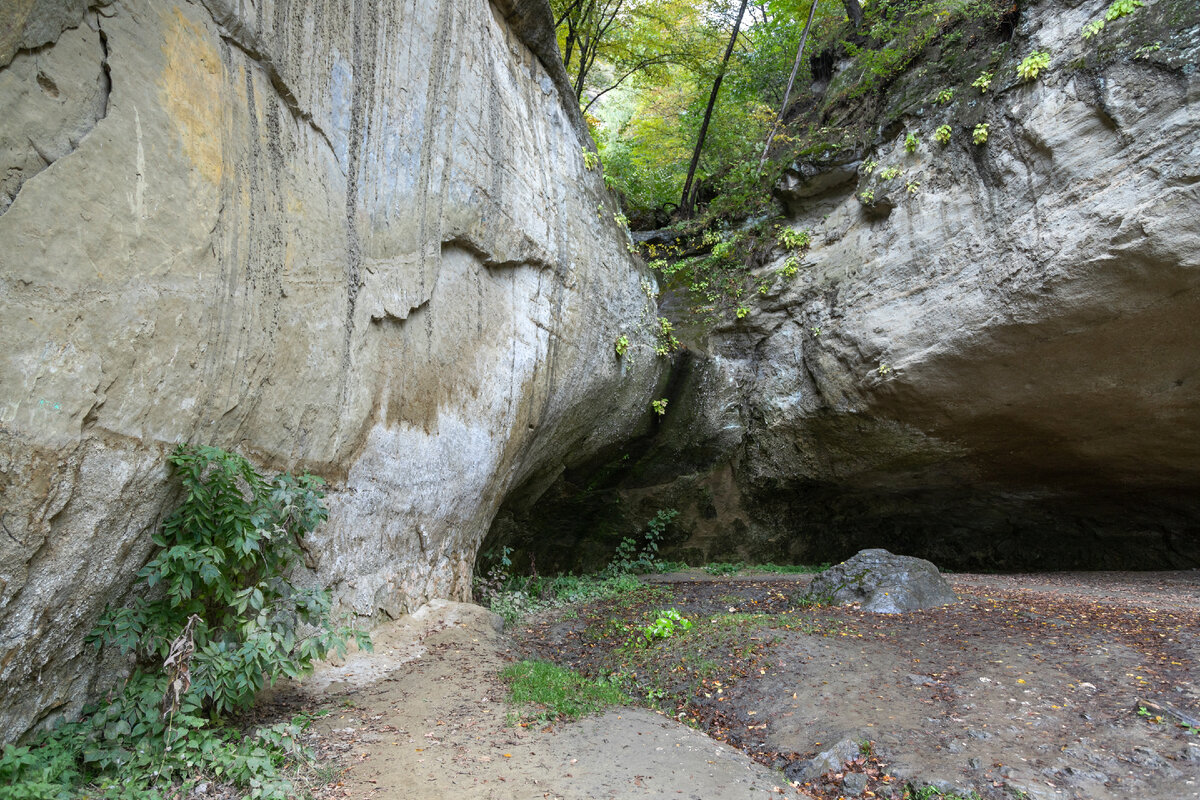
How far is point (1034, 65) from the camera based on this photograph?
314 inches

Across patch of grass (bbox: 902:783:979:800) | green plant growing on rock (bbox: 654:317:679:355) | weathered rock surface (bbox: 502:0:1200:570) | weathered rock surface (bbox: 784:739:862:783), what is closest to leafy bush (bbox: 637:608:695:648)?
weathered rock surface (bbox: 784:739:862:783)

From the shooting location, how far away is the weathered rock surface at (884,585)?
7129 mm

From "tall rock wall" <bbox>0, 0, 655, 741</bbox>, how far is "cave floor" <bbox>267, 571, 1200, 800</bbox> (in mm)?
1426

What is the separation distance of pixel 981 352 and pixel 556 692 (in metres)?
6.88

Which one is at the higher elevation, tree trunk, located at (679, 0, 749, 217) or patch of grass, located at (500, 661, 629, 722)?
tree trunk, located at (679, 0, 749, 217)

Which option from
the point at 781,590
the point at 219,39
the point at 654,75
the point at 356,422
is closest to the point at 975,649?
the point at 781,590

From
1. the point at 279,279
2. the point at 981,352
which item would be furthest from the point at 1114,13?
the point at 279,279

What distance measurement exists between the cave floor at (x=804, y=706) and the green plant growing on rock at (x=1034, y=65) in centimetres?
605

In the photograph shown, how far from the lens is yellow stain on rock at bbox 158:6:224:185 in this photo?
3.87 metres

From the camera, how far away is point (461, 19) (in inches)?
270

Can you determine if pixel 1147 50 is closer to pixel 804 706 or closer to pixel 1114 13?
pixel 1114 13

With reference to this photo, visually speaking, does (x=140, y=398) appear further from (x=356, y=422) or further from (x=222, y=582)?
(x=356, y=422)

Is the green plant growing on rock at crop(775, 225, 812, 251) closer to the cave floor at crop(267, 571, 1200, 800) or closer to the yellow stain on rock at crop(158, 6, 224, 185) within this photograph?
the cave floor at crop(267, 571, 1200, 800)

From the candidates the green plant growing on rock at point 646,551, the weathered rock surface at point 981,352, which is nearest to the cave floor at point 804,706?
the weathered rock surface at point 981,352
